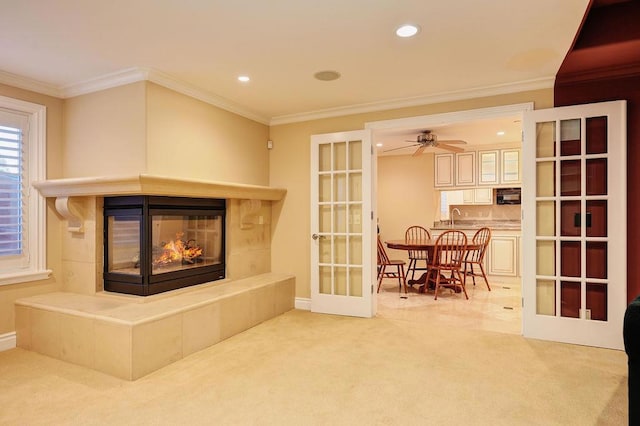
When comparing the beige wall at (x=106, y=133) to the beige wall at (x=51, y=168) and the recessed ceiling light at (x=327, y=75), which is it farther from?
the recessed ceiling light at (x=327, y=75)

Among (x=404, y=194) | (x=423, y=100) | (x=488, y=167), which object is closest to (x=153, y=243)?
(x=423, y=100)

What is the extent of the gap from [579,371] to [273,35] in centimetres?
322

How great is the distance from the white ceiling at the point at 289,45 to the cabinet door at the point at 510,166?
329 centimetres

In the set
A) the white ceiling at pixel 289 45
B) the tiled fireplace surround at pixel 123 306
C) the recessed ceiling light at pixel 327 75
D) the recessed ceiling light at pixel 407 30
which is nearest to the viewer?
the white ceiling at pixel 289 45

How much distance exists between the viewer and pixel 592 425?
6.64ft

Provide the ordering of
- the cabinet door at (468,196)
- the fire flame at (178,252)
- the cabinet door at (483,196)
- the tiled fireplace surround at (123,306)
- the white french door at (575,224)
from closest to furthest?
the tiled fireplace surround at (123,306) → the white french door at (575,224) → the fire flame at (178,252) → the cabinet door at (483,196) → the cabinet door at (468,196)

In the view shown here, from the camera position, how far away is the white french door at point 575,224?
10.2 feet

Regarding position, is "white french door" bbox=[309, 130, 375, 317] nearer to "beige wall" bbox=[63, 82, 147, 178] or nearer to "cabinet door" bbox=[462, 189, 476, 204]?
"beige wall" bbox=[63, 82, 147, 178]

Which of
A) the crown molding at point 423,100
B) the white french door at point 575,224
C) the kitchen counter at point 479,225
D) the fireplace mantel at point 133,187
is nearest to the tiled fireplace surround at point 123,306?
the fireplace mantel at point 133,187

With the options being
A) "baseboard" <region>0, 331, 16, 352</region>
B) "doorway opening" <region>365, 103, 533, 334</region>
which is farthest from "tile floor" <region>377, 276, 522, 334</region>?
"baseboard" <region>0, 331, 16, 352</region>

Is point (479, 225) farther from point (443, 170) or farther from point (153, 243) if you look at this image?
point (153, 243)

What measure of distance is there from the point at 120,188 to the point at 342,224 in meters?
2.30

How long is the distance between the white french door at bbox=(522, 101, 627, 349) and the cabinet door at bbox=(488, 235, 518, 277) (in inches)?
125

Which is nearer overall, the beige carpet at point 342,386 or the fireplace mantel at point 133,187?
the beige carpet at point 342,386
